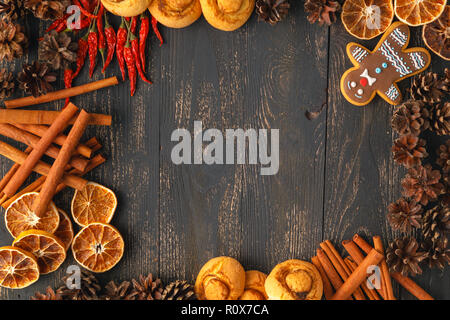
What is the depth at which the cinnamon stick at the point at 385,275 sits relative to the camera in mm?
1311

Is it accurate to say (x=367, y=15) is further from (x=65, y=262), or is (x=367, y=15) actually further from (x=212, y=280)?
(x=65, y=262)

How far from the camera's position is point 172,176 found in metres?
1.39

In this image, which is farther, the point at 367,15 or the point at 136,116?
the point at 136,116

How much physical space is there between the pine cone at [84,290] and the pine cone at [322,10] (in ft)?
3.71

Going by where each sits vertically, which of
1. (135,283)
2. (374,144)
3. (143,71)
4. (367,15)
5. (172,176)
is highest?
(367,15)

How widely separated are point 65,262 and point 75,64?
68 cm

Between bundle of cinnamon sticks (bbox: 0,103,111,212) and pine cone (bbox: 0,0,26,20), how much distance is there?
12.1 inches

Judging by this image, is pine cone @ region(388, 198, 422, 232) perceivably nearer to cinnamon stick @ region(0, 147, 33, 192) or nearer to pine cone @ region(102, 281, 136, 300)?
pine cone @ region(102, 281, 136, 300)

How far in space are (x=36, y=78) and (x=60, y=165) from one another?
0.96ft

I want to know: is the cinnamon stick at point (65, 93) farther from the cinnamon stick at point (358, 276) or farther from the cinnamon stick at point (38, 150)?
the cinnamon stick at point (358, 276)

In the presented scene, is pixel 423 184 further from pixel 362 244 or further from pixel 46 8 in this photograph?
pixel 46 8

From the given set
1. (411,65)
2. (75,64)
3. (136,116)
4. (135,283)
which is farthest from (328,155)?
(75,64)

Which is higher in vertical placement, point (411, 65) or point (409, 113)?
point (411, 65)

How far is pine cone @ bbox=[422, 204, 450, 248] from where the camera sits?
4.27ft
